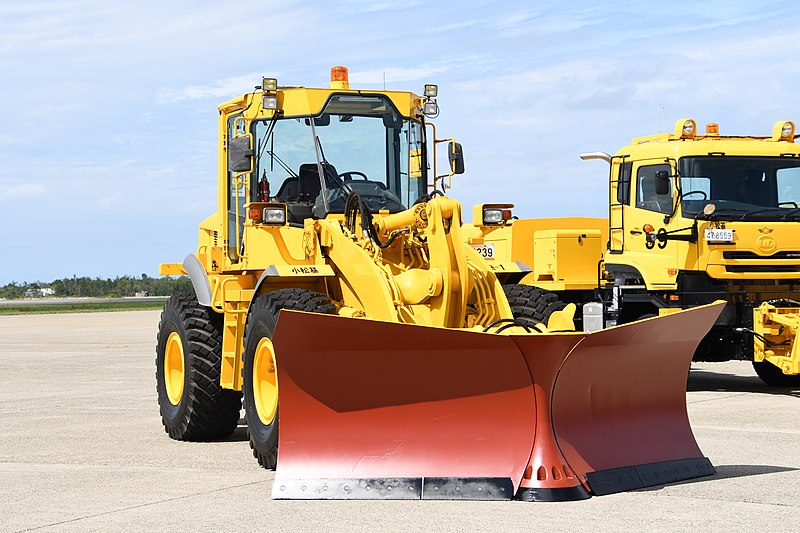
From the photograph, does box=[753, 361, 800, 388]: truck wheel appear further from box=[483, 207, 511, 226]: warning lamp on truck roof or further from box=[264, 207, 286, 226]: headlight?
box=[264, 207, 286, 226]: headlight

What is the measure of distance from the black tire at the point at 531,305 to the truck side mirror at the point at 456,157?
51.0 inches

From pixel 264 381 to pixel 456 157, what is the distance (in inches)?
109

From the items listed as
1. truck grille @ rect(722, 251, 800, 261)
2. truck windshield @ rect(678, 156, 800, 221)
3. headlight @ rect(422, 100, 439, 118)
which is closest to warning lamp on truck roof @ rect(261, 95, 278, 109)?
headlight @ rect(422, 100, 439, 118)

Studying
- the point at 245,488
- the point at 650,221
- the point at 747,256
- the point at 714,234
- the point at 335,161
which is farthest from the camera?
the point at 650,221

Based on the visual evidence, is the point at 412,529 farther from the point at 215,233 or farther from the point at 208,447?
the point at 215,233

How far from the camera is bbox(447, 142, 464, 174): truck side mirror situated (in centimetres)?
1128

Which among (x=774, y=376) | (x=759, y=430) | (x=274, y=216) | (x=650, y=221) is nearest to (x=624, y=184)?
(x=650, y=221)

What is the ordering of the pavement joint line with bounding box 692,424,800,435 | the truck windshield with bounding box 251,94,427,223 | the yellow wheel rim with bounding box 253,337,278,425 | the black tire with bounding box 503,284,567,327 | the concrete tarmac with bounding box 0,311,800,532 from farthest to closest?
the pavement joint line with bounding box 692,424,800,435 < the truck windshield with bounding box 251,94,427,223 < the black tire with bounding box 503,284,567,327 < the yellow wheel rim with bounding box 253,337,278,425 < the concrete tarmac with bounding box 0,311,800,532

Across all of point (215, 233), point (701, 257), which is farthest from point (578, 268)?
point (215, 233)

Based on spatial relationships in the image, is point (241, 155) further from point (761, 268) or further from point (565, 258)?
point (565, 258)

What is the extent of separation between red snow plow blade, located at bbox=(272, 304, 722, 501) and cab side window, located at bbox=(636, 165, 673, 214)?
781 centimetres

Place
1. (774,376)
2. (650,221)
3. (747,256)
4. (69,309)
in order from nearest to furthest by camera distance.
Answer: (747,256), (650,221), (774,376), (69,309)

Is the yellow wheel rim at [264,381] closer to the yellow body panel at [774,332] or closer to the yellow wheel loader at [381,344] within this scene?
the yellow wheel loader at [381,344]

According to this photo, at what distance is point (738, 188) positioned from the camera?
16.2 meters
